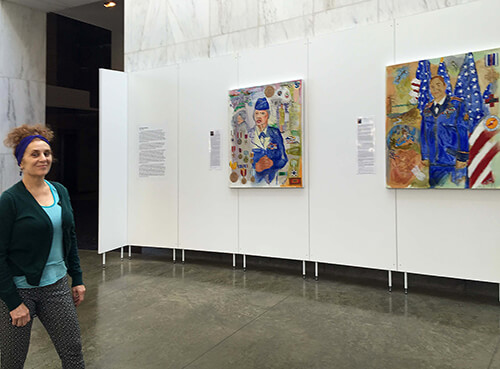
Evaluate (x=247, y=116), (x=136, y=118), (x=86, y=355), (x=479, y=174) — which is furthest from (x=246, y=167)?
(x=86, y=355)

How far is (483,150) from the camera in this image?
4.71 meters

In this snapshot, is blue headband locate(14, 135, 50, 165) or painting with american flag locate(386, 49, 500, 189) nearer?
blue headband locate(14, 135, 50, 165)

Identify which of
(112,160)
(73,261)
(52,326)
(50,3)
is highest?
(50,3)

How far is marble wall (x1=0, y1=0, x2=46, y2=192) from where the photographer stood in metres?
8.79

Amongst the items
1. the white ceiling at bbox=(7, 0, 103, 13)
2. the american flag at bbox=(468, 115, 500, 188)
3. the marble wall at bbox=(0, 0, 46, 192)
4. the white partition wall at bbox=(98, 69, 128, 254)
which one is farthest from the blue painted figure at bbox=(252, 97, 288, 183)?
the marble wall at bbox=(0, 0, 46, 192)

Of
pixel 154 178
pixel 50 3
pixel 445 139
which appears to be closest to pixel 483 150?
pixel 445 139

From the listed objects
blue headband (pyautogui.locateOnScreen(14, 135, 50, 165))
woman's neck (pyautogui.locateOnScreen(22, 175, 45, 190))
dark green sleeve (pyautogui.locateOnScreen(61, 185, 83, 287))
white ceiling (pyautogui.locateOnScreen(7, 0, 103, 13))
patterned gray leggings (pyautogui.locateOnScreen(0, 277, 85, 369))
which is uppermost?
white ceiling (pyautogui.locateOnScreen(7, 0, 103, 13))

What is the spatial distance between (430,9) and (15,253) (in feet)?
18.9

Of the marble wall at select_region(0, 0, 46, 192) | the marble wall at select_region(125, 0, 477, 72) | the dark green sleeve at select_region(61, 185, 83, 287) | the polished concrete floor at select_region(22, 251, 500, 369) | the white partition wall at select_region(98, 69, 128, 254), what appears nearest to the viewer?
the dark green sleeve at select_region(61, 185, 83, 287)

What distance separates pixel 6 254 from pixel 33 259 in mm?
142

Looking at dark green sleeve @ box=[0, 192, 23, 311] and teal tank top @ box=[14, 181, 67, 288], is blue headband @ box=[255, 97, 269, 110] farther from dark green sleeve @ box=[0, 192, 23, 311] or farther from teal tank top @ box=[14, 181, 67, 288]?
dark green sleeve @ box=[0, 192, 23, 311]

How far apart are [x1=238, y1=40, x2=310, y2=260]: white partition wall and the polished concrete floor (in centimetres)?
54

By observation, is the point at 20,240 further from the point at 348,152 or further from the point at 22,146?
the point at 348,152

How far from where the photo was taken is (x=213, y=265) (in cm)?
697
